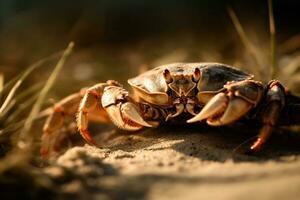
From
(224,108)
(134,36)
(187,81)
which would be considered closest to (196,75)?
(187,81)

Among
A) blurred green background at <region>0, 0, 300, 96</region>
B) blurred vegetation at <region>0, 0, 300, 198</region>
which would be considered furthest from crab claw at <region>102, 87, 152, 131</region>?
blurred green background at <region>0, 0, 300, 96</region>

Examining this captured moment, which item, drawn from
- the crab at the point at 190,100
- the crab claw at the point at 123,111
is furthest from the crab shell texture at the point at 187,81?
the crab claw at the point at 123,111

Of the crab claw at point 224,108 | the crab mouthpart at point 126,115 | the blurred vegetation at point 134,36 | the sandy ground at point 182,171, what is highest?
the blurred vegetation at point 134,36

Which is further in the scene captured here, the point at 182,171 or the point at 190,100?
the point at 190,100

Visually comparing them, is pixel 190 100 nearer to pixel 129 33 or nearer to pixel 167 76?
pixel 167 76

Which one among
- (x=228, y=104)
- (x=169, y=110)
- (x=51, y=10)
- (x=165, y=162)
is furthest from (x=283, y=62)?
(x=51, y=10)

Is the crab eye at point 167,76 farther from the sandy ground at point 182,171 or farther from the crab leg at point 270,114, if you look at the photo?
the crab leg at point 270,114

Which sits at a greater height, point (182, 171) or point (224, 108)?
point (224, 108)
